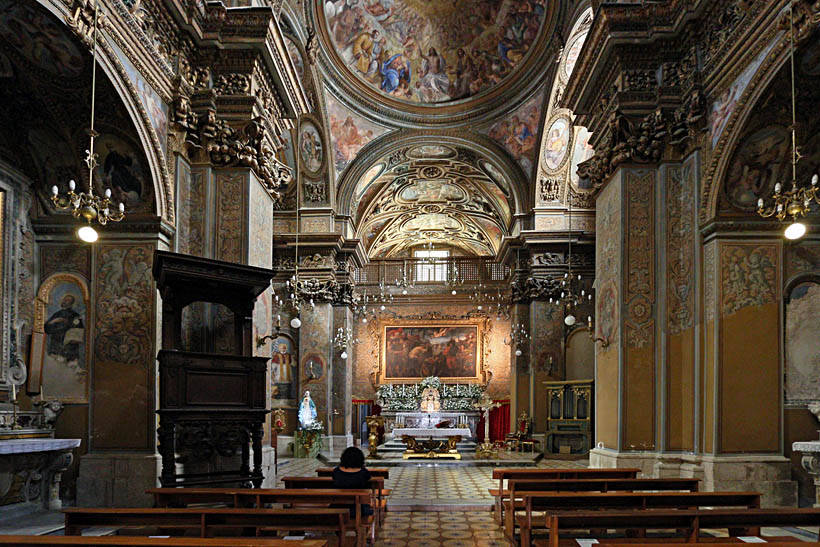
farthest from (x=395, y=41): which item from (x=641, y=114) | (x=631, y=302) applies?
(x=631, y=302)

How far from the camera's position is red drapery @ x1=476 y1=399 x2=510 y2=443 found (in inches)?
1050

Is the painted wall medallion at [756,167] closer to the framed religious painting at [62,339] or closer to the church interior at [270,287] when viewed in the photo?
the church interior at [270,287]

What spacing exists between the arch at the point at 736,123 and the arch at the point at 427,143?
12.8m

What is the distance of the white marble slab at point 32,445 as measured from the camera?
308 inches

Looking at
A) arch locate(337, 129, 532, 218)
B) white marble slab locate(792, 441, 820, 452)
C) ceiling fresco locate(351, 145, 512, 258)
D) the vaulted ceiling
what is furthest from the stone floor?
ceiling fresco locate(351, 145, 512, 258)

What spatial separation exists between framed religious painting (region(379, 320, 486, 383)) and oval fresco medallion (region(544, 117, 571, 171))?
11.6m

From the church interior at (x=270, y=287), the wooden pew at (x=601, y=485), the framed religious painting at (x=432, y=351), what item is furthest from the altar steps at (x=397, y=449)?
the wooden pew at (x=601, y=485)

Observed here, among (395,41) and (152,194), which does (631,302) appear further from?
(395,41)

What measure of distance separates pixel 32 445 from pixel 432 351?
2454 centimetres

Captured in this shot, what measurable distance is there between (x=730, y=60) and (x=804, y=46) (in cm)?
163

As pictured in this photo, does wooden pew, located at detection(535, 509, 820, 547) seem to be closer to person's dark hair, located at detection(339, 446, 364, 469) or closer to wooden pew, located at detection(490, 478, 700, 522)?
wooden pew, located at detection(490, 478, 700, 522)

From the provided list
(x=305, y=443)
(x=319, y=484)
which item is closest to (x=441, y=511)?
(x=319, y=484)

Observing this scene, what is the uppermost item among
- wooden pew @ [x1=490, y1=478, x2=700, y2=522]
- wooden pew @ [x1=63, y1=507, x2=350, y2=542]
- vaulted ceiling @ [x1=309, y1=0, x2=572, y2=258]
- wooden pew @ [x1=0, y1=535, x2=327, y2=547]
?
vaulted ceiling @ [x1=309, y1=0, x2=572, y2=258]

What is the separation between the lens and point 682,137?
1061 centimetres
